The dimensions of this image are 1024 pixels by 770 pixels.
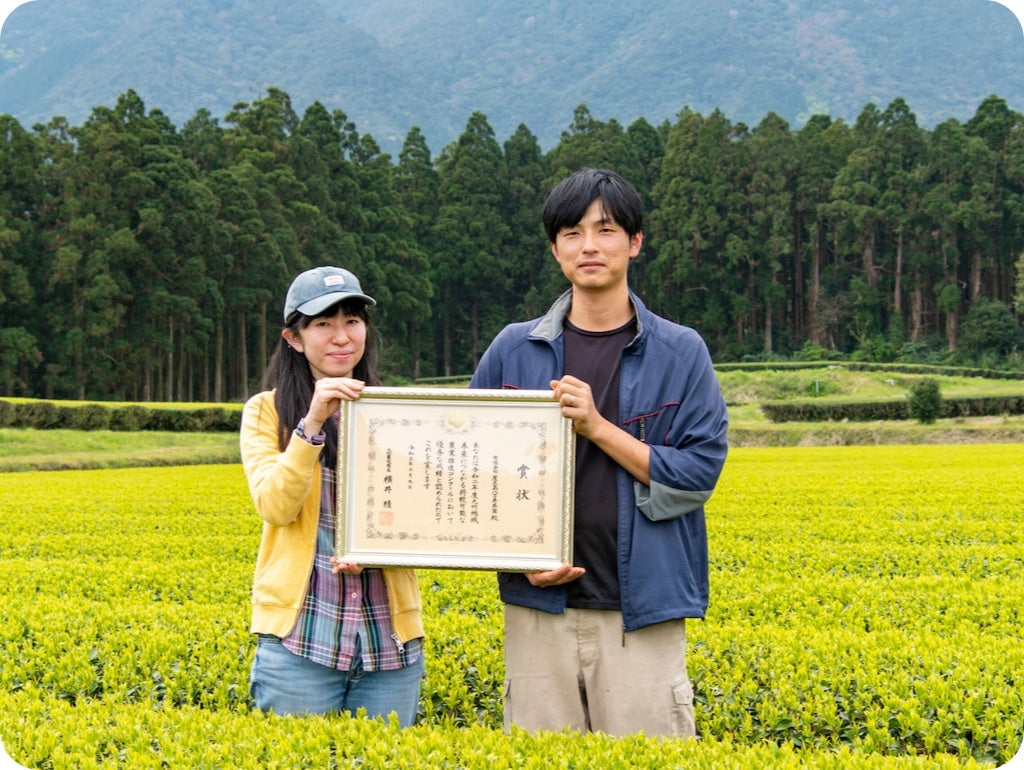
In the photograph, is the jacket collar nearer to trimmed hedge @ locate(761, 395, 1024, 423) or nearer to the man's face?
the man's face

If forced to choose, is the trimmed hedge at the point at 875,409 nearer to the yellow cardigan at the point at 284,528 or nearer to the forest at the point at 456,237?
the forest at the point at 456,237

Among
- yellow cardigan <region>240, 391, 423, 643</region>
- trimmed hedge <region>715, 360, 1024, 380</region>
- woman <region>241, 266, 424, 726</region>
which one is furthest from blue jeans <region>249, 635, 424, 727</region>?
trimmed hedge <region>715, 360, 1024, 380</region>

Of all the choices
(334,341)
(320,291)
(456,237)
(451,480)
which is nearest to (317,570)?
(451,480)

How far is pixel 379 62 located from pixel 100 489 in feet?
523

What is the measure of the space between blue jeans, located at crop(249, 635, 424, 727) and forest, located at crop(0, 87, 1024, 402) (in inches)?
1234

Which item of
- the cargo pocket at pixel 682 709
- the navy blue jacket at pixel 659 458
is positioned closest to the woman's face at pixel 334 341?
the navy blue jacket at pixel 659 458

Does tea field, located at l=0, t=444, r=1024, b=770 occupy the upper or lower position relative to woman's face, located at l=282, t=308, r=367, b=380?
lower

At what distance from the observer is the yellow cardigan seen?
122 inches

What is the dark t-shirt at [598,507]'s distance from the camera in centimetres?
319

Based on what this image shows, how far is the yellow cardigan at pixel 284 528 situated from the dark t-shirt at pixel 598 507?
1.82ft

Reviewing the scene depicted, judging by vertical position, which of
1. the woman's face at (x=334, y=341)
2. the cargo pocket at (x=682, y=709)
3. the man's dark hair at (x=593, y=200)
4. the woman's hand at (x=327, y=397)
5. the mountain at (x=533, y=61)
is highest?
the mountain at (x=533, y=61)

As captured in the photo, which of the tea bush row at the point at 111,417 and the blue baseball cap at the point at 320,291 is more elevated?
the blue baseball cap at the point at 320,291

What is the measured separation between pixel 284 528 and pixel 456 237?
5008 cm

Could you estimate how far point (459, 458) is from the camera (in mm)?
3268
